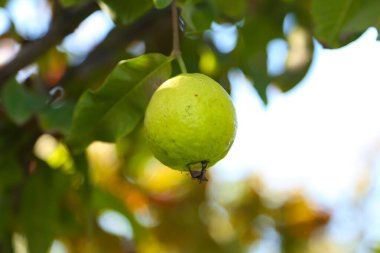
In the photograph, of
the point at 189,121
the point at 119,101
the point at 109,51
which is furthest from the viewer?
the point at 109,51

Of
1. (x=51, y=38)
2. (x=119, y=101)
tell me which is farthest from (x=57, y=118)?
(x=51, y=38)

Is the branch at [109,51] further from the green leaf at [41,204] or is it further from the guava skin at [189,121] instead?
the guava skin at [189,121]

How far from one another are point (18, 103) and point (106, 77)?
0.79ft

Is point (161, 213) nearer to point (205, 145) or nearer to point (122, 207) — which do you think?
point (122, 207)

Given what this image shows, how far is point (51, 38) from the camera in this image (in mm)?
2084

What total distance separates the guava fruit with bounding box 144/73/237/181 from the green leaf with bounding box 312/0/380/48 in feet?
1.21

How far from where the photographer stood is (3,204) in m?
2.16

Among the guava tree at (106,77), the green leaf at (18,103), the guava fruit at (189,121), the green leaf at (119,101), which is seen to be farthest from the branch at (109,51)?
the guava fruit at (189,121)

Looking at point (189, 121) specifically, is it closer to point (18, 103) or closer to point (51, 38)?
point (18, 103)

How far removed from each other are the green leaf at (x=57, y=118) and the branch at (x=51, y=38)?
29cm

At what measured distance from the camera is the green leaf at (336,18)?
5.13 ft

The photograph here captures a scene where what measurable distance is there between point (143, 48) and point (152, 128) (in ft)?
3.83

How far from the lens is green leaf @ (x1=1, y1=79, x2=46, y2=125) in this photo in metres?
1.78

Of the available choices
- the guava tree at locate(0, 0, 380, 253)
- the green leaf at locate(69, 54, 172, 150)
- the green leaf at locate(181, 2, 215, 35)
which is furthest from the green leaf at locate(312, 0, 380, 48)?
the green leaf at locate(69, 54, 172, 150)
